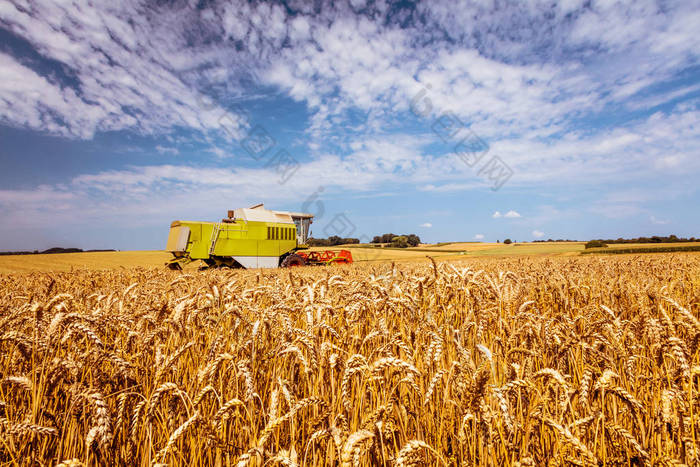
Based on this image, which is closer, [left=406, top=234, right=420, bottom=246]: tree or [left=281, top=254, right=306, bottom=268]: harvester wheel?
[left=281, top=254, right=306, bottom=268]: harvester wheel

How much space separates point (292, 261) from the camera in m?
20.5

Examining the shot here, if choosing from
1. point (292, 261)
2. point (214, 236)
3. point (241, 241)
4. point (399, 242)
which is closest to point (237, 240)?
point (241, 241)

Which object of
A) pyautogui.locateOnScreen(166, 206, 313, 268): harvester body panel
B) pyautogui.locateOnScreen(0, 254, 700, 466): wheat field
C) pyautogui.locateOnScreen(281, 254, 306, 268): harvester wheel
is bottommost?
pyautogui.locateOnScreen(0, 254, 700, 466): wheat field

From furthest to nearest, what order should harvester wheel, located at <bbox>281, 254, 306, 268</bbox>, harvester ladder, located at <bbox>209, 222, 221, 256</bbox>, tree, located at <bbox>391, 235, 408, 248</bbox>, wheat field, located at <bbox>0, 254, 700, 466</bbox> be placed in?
tree, located at <bbox>391, 235, 408, 248</bbox> < harvester wheel, located at <bbox>281, 254, 306, 268</bbox> < harvester ladder, located at <bbox>209, 222, 221, 256</bbox> < wheat field, located at <bbox>0, 254, 700, 466</bbox>

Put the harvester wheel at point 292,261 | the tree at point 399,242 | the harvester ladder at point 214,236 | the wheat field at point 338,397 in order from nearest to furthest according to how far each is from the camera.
Result: the wheat field at point 338,397
the harvester ladder at point 214,236
the harvester wheel at point 292,261
the tree at point 399,242

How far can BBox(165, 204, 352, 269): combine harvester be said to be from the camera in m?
18.3

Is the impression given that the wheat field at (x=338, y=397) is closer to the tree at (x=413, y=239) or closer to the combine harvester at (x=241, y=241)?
the combine harvester at (x=241, y=241)

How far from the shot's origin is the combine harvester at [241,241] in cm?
1830

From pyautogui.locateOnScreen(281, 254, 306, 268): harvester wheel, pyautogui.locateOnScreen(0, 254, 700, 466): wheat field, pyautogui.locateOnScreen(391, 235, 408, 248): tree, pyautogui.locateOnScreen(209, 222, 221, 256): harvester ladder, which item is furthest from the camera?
pyautogui.locateOnScreen(391, 235, 408, 248): tree

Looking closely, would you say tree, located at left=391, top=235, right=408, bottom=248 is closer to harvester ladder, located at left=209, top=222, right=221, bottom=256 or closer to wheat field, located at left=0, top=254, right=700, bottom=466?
harvester ladder, located at left=209, top=222, right=221, bottom=256

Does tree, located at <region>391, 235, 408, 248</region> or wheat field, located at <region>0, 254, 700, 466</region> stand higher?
tree, located at <region>391, 235, 408, 248</region>


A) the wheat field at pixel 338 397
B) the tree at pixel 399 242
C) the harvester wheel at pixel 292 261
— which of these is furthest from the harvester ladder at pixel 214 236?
the tree at pixel 399 242

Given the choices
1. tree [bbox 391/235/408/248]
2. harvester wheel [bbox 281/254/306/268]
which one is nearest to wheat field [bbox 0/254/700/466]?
harvester wheel [bbox 281/254/306/268]

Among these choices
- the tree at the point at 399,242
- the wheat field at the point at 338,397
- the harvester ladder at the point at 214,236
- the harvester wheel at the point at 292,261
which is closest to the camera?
the wheat field at the point at 338,397
